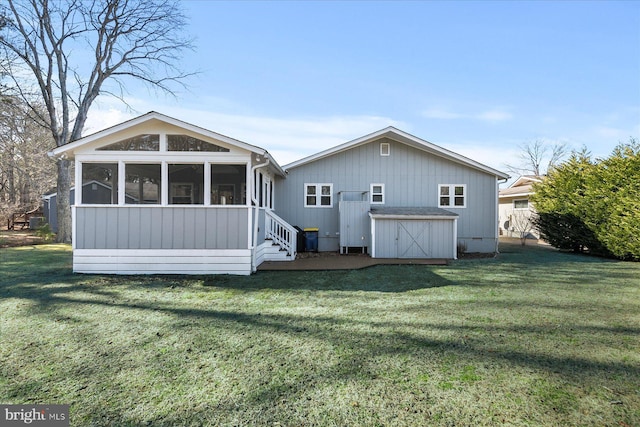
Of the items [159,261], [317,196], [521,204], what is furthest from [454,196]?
[159,261]

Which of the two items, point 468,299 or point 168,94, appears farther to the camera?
point 168,94

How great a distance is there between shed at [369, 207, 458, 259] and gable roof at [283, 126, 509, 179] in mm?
2502

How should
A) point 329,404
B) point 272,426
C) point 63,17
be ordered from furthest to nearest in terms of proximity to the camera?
point 63,17, point 329,404, point 272,426

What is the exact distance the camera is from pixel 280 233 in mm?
10680

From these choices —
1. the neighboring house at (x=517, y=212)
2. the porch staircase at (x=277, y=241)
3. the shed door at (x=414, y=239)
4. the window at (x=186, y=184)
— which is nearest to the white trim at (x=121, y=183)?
the window at (x=186, y=184)

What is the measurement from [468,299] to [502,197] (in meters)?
18.0

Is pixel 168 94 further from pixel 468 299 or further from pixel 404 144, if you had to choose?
pixel 468 299

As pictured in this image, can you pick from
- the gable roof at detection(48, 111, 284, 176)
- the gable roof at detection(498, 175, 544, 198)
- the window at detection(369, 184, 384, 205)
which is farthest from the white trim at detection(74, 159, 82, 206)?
the gable roof at detection(498, 175, 544, 198)

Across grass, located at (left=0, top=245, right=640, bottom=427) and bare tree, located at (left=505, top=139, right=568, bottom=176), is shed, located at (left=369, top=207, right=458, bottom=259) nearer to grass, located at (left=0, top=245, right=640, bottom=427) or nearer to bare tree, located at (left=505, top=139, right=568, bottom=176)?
grass, located at (left=0, top=245, right=640, bottom=427)

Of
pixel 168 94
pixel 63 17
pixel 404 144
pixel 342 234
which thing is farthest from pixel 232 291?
pixel 63 17

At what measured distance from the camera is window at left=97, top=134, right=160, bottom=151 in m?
7.78

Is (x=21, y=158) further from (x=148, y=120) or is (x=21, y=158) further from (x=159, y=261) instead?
(x=159, y=261)

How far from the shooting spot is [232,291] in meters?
6.39

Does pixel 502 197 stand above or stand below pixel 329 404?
above
